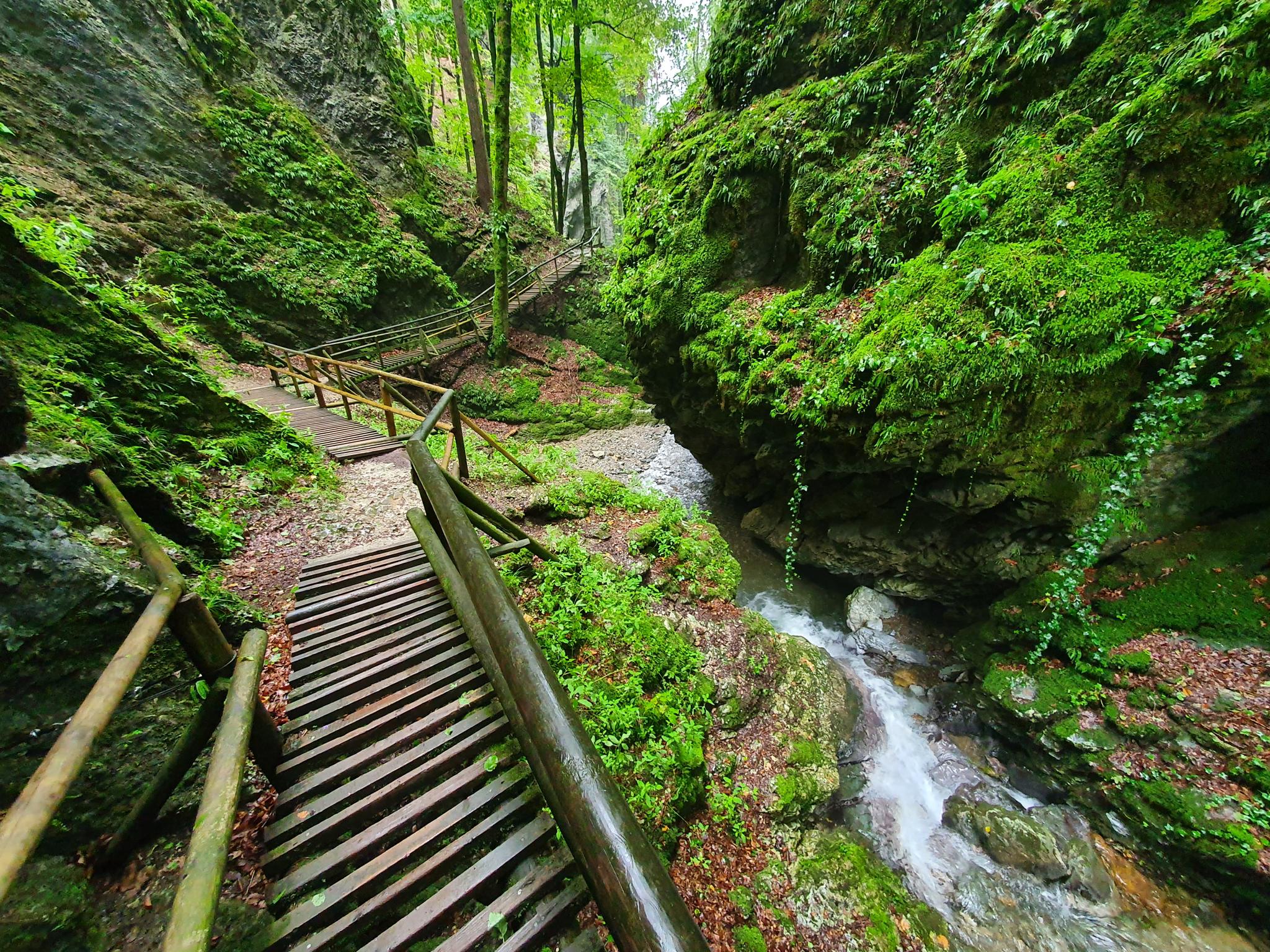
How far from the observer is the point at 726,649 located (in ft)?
15.7

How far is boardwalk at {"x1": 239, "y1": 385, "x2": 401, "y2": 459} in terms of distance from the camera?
6922mm

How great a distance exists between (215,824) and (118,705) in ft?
1.73

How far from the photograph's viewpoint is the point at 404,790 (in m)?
2.27

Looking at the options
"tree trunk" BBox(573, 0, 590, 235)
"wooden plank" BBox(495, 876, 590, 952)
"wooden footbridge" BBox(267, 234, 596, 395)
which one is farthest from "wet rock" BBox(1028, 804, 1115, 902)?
"tree trunk" BBox(573, 0, 590, 235)

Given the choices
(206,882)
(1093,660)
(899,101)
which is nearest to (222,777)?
(206,882)

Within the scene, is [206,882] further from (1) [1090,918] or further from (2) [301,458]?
(1) [1090,918]

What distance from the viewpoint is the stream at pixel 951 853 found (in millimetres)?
3564

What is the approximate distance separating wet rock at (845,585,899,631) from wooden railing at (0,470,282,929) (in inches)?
266

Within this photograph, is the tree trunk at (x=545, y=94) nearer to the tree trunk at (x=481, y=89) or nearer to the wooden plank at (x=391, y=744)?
the tree trunk at (x=481, y=89)

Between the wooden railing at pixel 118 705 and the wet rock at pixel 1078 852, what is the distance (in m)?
6.28

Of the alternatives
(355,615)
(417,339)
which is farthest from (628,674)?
(417,339)

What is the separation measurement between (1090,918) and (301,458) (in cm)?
932

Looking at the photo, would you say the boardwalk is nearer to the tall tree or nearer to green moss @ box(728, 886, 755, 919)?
the tall tree

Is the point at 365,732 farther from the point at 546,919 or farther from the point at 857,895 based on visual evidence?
the point at 857,895
